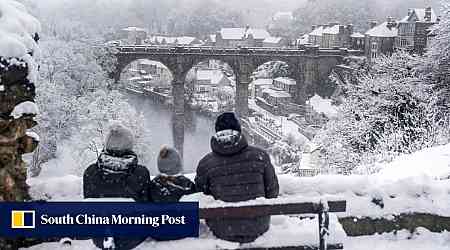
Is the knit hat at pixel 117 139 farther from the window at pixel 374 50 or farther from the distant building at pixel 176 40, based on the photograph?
the distant building at pixel 176 40

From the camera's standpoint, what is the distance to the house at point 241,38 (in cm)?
6275

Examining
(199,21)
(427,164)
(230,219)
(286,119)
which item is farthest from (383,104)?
(199,21)

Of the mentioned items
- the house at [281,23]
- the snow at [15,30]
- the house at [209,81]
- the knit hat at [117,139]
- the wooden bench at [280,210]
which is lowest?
the house at [209,81]

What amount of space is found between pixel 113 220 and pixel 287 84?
42.2m

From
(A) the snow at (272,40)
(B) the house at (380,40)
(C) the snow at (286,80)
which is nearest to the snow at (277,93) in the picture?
(C) the snow at (286,80)

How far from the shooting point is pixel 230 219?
3.62m

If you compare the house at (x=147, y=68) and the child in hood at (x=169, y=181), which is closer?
the child in hood at (x=169, y=181)

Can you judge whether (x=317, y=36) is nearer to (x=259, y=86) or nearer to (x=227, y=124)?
(x=259, y=86)

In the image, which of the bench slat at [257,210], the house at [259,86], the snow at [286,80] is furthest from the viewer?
the house at [259,86]

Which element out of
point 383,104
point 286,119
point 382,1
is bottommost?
point 286,119

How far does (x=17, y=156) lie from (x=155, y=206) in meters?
1.28

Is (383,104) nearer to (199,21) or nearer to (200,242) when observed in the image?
(200,242)

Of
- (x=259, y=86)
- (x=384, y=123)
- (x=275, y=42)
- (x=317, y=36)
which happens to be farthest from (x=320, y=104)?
(x=275, y=42)

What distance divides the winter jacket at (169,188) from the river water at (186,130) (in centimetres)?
2486
